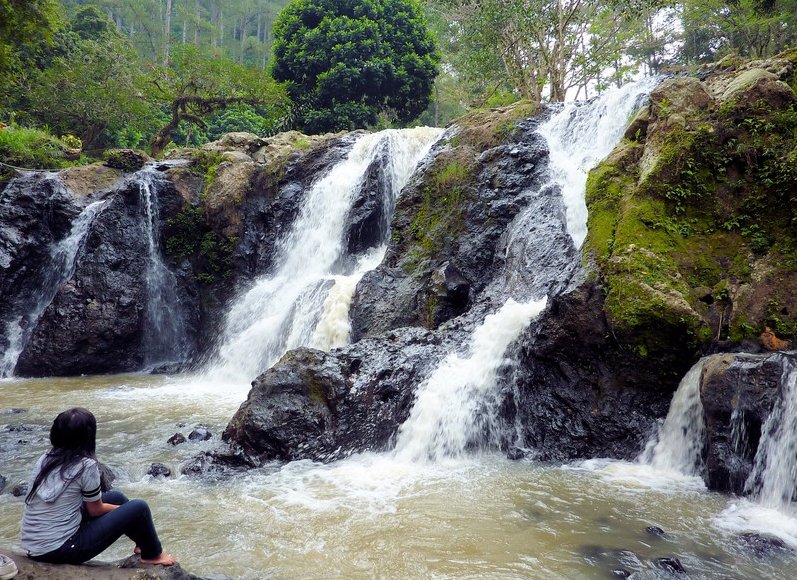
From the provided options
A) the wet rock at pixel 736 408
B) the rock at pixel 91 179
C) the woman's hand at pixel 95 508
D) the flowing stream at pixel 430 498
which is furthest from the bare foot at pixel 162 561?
the rock at pixel 91 179

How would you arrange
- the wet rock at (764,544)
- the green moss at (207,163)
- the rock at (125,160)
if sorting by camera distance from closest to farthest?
the wet rock at (764,544)
the green moss at (207,163)
the rock at (125,160)

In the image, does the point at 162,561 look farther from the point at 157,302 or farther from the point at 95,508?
the point at 157,302

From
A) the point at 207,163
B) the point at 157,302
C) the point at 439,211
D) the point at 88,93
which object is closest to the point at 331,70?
the point at 207,163

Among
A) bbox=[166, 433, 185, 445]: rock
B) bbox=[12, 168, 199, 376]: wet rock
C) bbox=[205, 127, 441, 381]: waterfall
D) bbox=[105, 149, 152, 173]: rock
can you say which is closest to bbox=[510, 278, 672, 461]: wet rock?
bbox=[166, 433, 185, 445]: rock

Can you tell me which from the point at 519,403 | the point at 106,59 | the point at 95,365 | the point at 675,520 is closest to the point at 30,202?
the point at 95,365

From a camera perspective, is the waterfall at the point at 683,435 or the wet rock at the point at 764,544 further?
the waterfall at the point at 683,435

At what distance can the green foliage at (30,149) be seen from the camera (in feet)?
57.3

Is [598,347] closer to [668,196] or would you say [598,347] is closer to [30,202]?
[668,196]

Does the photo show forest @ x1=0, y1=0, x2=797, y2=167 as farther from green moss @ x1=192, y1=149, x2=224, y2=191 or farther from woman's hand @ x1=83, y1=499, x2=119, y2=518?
woman's hand @ x1=83, y1=499, x2=119, y2=518

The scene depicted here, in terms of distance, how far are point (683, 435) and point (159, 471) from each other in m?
6.03

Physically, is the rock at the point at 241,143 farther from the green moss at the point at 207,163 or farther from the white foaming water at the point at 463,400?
the white foaming water at the point at 463,400

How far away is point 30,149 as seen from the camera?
18250mm

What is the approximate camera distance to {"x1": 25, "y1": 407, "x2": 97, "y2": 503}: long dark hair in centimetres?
353

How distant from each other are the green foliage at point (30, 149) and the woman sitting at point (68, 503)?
56.4ft
